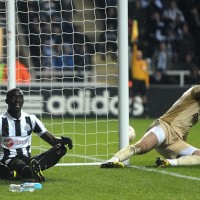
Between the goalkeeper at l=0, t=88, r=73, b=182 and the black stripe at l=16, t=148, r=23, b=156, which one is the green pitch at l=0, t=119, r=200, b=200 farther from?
the black stripe at l=16, t=148, r=23, b=156

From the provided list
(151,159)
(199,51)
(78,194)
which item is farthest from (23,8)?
(199,51)

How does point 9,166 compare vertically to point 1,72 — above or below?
below

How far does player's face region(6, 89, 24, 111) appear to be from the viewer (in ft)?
27.9

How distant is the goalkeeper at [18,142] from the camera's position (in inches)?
335

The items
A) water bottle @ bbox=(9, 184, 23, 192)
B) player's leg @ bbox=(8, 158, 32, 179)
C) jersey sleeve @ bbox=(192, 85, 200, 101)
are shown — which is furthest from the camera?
jersey sleeve @ bbox=(192, 85, 200, 101)

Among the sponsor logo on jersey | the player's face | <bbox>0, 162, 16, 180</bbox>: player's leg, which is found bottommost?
<bbox>0, 162, 16, 180</bbox>: player's leg

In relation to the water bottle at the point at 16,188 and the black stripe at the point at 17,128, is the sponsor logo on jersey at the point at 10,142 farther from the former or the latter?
the water bottle at the point at 16,188

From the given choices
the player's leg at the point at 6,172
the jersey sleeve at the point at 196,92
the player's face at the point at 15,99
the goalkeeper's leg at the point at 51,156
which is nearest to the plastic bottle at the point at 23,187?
the player's leg at the point at 6,172

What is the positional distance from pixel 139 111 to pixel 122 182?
12564 mm

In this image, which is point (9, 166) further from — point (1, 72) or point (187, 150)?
point (1, 72)

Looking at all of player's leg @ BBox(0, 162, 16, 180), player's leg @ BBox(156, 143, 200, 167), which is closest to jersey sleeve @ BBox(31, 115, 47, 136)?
player's leg @ BBox(0, 162, 16, 180)

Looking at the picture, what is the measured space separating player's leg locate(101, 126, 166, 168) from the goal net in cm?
141

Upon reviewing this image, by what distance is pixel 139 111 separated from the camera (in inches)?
824

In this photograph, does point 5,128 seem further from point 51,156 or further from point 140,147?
point 140,147
